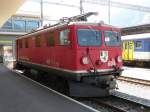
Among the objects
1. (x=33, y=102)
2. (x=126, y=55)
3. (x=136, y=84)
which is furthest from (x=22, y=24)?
(x=33, y=102)

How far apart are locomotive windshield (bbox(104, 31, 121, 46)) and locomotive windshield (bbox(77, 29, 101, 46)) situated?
392 millimetres

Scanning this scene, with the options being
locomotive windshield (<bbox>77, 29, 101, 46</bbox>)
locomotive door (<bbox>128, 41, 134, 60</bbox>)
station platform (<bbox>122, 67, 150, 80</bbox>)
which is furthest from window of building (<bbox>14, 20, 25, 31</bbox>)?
locomotive windshield (<bbox>77, 29, 101, 46</bbox>)

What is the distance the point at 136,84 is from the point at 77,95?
4515 mm

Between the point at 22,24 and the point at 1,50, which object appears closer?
the point at 1,50

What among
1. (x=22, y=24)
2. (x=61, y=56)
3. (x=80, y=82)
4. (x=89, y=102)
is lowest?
(x=89, y=102)

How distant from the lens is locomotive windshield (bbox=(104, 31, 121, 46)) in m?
10.5

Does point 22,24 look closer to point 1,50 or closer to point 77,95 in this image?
point 1,50

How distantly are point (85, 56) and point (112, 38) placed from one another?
155cm

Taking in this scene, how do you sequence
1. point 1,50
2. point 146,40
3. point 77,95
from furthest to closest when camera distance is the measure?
point 1,50, point 146,40, point 77,95

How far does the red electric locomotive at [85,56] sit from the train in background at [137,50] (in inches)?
477

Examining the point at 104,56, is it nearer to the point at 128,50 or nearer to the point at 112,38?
the point at 112,38

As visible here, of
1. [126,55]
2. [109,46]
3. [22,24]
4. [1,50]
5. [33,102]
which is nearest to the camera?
[33,102]

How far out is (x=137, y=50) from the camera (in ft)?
76.8

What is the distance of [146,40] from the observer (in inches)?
879
